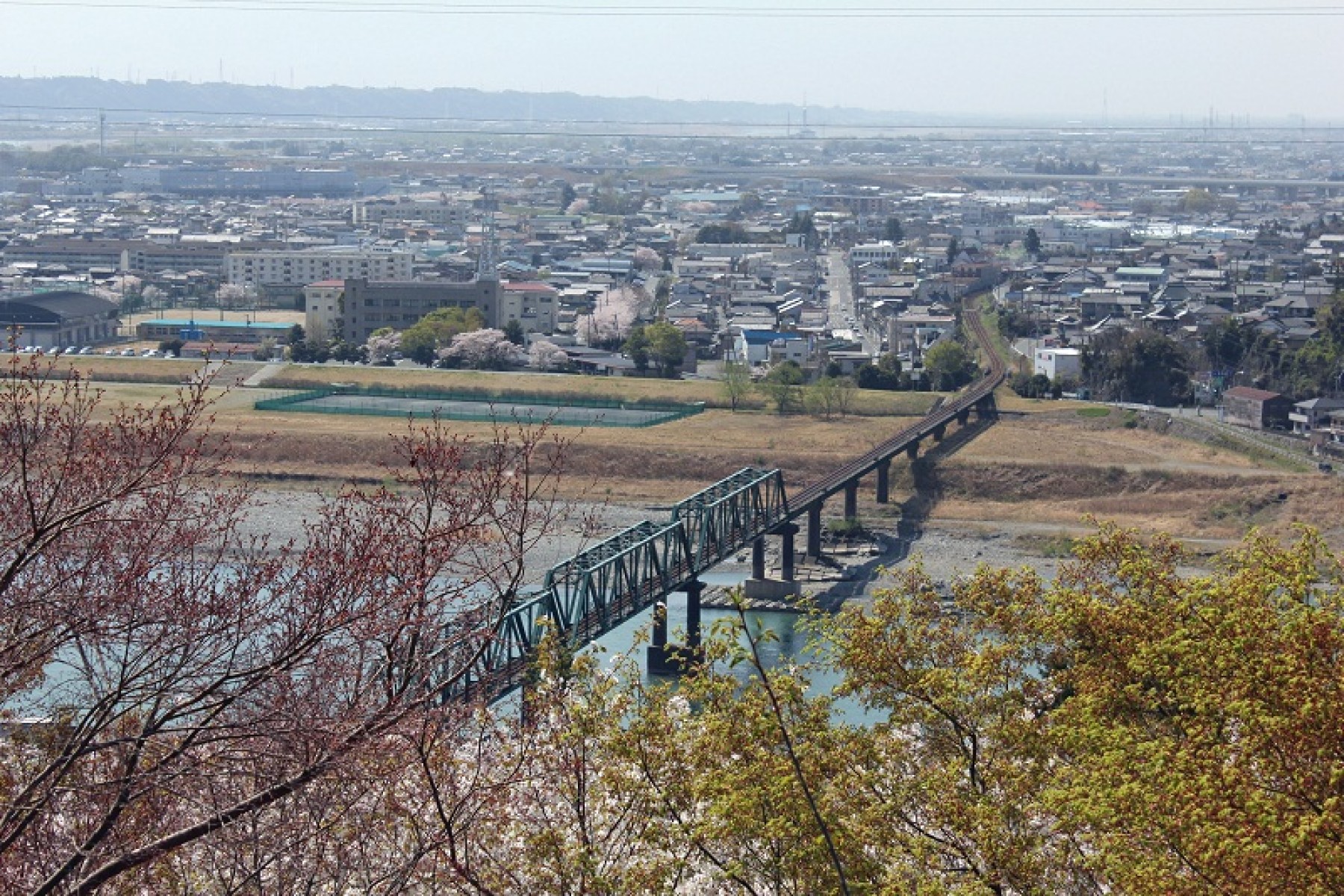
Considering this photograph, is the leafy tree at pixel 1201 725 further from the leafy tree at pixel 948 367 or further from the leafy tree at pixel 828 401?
the leafy tree at pixel 948 367

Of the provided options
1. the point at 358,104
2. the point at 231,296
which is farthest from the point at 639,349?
the point at 358,104

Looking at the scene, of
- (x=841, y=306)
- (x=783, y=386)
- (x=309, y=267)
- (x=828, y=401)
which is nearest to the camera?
(x=828, y=401)

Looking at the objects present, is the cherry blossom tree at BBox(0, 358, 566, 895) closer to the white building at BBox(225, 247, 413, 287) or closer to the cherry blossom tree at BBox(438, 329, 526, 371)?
the cherry blossom tree at BBox(438, 329, 526, 371)

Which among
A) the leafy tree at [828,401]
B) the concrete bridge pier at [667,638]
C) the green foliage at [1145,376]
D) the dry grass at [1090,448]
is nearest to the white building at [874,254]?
the green foliage at [1145,376]

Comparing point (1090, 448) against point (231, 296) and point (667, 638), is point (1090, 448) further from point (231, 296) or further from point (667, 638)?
point (231, 296)

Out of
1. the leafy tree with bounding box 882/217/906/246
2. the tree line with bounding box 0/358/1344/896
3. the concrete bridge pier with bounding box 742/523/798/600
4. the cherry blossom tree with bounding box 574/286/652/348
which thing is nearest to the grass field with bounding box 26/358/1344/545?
the concrete bridge pier with bounding box 742/523/798/600

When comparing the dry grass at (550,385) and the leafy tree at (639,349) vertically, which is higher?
the leafy tree at (639,349)

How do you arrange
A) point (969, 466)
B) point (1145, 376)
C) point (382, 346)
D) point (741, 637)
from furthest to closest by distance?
point (382, 346) → point (1145, 376) → point (969, 466) → point (741, 637)
